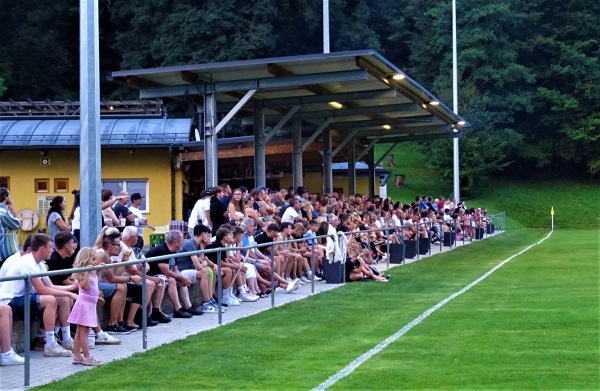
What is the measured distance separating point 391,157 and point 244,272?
63036mm

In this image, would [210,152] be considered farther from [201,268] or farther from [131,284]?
[131,284]

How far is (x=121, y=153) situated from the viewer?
37000 mm

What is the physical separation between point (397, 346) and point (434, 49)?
74391 millimetres

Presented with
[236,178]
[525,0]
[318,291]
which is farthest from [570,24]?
[318,291]

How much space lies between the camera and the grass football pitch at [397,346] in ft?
33.0

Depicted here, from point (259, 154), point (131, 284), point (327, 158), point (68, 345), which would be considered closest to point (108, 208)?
point (131, 284)

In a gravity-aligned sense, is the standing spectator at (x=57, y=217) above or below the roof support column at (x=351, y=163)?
below

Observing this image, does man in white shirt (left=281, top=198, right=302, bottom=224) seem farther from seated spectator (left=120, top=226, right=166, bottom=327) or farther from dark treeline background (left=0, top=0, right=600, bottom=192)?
dark treeline background (left=0, top=0, right=600, bottom=192)

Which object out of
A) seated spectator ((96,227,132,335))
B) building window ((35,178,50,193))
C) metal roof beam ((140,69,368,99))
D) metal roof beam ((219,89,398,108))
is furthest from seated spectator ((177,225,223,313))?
building window ((35,178,50,193))

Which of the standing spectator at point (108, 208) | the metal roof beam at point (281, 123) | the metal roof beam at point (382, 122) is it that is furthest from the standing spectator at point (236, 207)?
the metal roof beam at point (382, 122)

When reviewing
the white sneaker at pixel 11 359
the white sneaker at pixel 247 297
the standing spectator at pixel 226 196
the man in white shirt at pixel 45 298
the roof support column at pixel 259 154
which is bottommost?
the white sneaker at pixel 247 297

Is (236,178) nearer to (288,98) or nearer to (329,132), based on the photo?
(329,132)

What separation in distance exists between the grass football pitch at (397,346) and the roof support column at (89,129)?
7.50 feet

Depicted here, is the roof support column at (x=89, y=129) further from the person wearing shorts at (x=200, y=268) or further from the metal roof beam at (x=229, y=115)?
the metal roof beam at (x=229, y=115)
